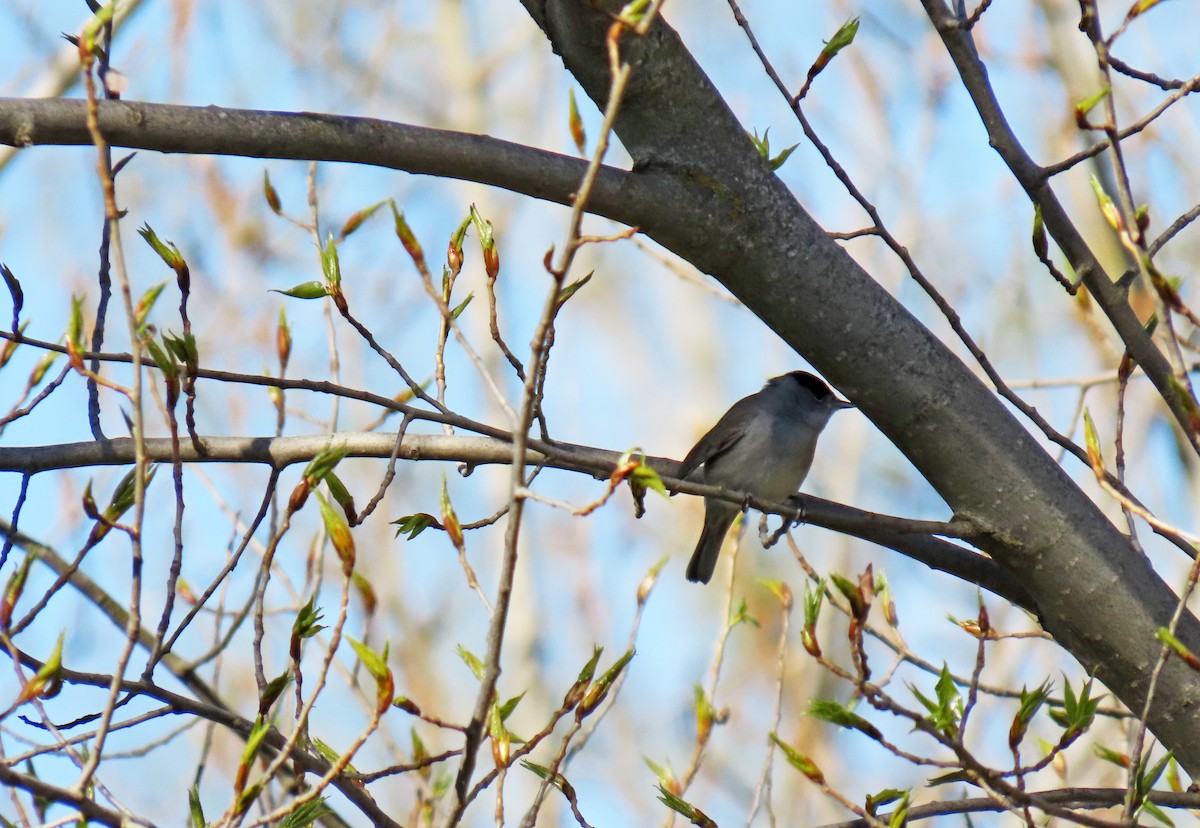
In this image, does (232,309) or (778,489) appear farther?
(232,309)

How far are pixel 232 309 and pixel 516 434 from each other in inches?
300

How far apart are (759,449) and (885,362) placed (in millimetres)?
3281

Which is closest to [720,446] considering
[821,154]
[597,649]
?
[821,154]

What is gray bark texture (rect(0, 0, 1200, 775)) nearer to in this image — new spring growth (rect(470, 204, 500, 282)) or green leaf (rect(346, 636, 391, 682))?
new spring growth (rect(470, 204, 500, 282))

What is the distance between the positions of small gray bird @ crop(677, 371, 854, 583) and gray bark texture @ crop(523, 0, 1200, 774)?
9.69 feet

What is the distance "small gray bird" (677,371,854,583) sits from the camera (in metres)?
6.01

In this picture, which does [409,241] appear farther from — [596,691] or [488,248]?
[596,691]

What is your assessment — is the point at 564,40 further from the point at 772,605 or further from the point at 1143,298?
the point at 772,605

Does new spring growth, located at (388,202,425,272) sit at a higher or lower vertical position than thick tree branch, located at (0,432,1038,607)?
higher

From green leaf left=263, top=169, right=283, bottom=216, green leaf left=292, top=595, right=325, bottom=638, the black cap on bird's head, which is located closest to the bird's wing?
the black cap on bird's head

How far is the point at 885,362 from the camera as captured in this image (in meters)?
2.78

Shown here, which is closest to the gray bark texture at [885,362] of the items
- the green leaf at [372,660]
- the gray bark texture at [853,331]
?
the gray bark texture at [853,331]

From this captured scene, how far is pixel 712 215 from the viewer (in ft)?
8.85

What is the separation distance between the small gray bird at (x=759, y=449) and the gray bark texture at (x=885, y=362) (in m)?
2.95
